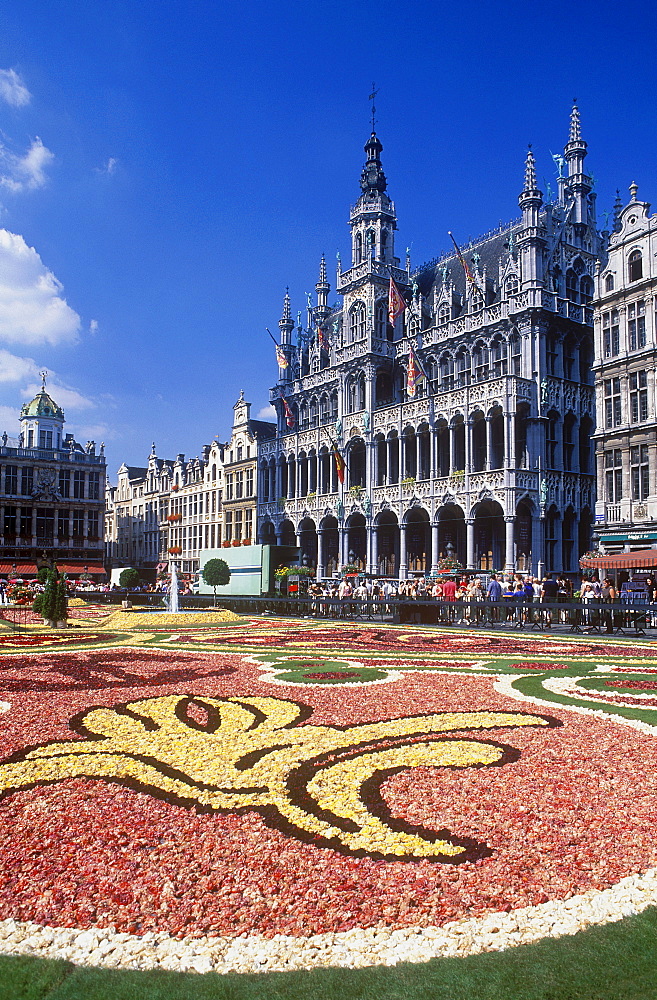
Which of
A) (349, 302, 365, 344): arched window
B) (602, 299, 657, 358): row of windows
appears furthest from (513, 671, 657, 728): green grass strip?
(349, 302, 365, 344): arched window

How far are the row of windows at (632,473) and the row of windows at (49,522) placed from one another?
6438 centimetres

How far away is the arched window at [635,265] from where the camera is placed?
40625 mm

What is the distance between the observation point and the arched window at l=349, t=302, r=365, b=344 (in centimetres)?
6244

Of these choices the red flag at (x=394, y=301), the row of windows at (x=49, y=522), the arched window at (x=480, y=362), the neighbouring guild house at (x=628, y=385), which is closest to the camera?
the neighbouring guild house at (x=628, y=385)

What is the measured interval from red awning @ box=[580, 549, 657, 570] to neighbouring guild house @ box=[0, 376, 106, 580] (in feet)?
198

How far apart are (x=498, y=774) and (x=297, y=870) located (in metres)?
2.46

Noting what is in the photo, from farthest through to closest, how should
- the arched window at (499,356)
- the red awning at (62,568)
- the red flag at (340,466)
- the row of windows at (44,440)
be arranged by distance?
the row of windows at (44,440), the red awning at (62,568), the red flag at (340,466), the arched window at (499,356)

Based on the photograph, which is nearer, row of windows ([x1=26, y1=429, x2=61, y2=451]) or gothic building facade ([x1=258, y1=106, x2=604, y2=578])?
gothic building facade ([x1=258, y1=106, x2=604, y2=578])

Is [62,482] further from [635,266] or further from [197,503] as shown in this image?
[635,266]

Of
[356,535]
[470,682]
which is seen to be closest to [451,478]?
[356,535]

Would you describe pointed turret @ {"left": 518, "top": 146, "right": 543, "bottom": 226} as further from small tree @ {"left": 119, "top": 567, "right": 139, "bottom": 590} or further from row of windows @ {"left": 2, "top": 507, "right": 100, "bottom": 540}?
row of windows @ {"left": 2, "top": 507, "right": 100, "bottom": 540}

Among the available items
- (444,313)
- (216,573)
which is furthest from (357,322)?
(216,573)

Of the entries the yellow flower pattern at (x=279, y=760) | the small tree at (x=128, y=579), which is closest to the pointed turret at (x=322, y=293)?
the small tree at (x=128, y=579)

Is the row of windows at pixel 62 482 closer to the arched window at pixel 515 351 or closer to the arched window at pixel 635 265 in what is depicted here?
the arched window at pixel 515 351
